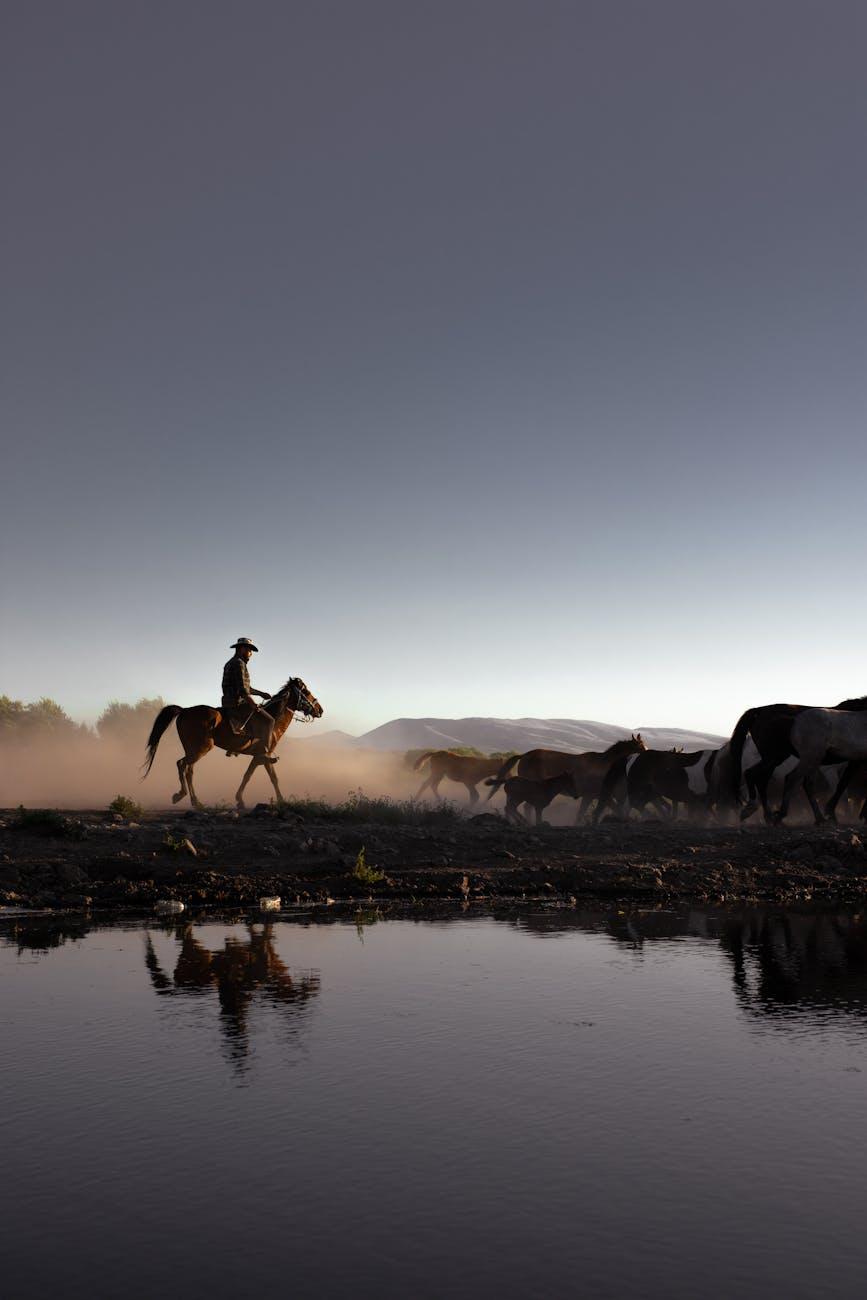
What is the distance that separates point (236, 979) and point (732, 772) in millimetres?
16589

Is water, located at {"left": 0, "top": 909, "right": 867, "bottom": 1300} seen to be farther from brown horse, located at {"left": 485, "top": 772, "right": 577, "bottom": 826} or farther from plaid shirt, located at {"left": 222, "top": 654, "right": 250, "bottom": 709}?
brown horse, located at {"left": 485, "top": 772, "right": 577, "bottom": 826}

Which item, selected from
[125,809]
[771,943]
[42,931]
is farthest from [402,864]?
[125,809]

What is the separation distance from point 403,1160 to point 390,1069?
1316 mm

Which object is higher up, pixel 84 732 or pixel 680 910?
pixel 84 732

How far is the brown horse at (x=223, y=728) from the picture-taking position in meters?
24.7

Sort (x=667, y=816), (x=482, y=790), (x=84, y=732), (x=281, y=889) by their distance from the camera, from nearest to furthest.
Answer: (x=281, y=889) → (x=667, y=816) → (x=482, y=790) → (x=84, y=732)

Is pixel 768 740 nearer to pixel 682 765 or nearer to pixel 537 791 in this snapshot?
pixel 682 765

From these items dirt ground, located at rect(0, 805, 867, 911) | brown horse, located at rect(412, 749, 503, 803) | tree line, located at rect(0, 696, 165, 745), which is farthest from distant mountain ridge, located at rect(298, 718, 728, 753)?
dirt ground, located at rect(0, 805, 867, 911)

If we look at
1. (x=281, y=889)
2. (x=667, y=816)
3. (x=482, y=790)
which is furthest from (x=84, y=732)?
(x=281, y=889)

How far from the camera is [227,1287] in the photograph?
3324mm

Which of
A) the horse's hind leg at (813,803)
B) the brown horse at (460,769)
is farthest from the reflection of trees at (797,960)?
the brown horse at (460,769)

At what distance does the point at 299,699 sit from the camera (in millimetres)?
25875

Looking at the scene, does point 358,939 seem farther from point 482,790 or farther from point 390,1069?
point 482,790

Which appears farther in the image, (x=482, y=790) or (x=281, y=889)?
(x=482, y=790)
